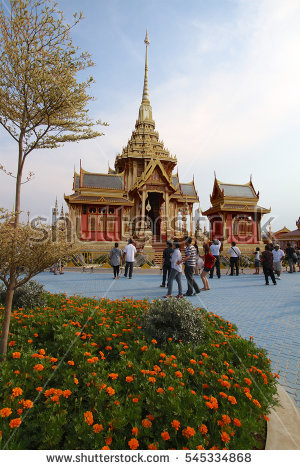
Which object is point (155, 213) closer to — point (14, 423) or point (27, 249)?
point (27, 249)

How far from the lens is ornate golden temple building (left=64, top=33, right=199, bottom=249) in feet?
84.7

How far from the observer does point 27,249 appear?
3.27 meters

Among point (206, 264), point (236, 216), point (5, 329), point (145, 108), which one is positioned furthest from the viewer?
point (145, 108)

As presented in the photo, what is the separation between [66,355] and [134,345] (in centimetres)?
92

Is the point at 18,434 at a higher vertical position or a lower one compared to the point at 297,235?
lower

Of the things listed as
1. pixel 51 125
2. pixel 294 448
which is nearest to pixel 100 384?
pixel 294 448

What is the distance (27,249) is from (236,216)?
30.8m

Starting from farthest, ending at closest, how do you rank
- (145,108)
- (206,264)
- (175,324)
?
(145,108) < (206,264) < (175,324)

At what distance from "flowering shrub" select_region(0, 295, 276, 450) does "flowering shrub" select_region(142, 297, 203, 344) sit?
0.49ft

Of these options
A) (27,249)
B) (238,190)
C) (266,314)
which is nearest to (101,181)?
(238,190)

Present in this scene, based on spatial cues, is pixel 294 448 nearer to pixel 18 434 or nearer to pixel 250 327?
pixel 18 434

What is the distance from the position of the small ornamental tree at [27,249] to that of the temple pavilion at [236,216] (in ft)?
92.3

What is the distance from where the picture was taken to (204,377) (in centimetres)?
295

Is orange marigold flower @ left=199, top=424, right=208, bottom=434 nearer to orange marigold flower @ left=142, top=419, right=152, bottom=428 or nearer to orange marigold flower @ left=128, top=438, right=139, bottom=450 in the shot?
orange marigold flower @ left=142, top=419, right=152, bottom=428
